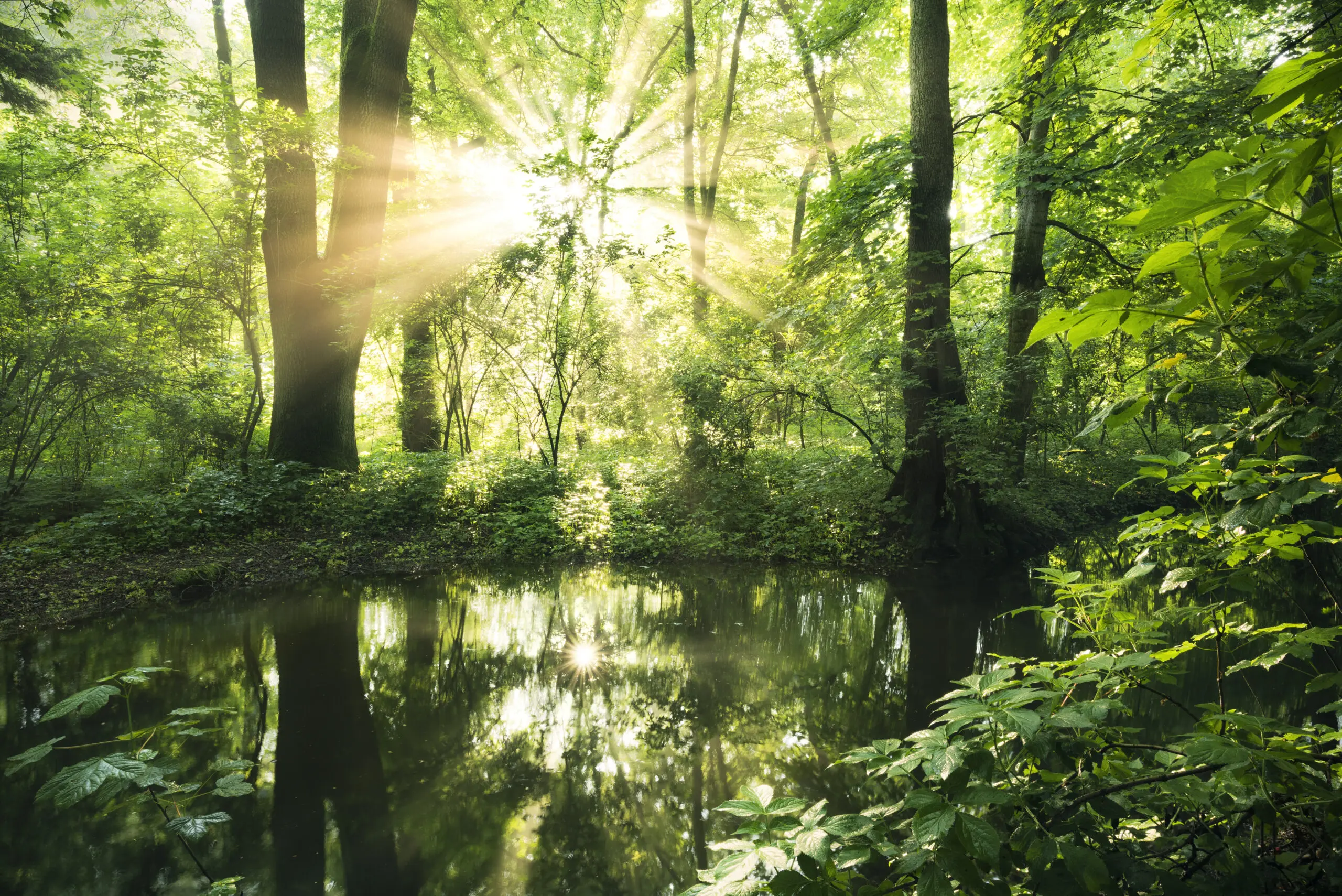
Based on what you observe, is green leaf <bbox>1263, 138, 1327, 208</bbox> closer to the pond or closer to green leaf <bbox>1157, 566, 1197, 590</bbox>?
green leaf <bbox>1157, 566, 1197, 590</bbox>

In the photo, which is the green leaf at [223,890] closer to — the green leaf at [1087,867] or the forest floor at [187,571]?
the green leaf at [1087,867]

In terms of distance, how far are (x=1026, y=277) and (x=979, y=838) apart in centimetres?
1017

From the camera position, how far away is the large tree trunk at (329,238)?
31.1 ft

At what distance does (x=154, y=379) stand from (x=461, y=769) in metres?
8.67

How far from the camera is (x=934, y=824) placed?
1086 millimetres

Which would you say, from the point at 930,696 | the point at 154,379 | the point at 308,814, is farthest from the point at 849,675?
the point at 154,379

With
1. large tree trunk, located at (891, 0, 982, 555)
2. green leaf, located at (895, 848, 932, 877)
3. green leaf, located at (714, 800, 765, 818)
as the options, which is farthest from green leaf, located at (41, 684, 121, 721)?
large tree trunk, located at (891, 0, 982, 555)

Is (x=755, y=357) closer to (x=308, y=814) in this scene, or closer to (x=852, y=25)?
(x=852, y=25)

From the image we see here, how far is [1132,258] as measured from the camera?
8.20 meters

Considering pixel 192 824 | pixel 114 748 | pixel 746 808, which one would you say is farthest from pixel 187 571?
pixel 746 808

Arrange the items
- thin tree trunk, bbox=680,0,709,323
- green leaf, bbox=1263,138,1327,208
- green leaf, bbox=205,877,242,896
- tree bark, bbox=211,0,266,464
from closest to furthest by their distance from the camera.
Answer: green leaf, bbox=1263,138,1327,208
green leaf, bbox=205,877,242,896
tree bark, bbox=211,0,266,464
thin tree trunk, bbox=680,0,709,323

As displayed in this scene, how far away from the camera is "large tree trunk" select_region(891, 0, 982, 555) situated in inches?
316

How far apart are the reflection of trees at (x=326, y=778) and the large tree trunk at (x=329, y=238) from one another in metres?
5.24

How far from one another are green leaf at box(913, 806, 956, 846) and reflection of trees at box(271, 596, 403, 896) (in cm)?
243
